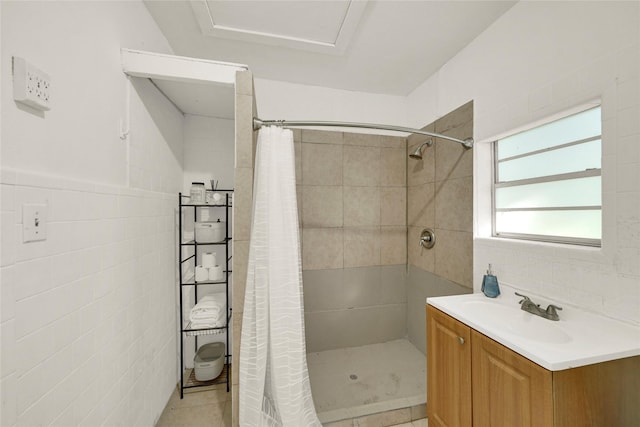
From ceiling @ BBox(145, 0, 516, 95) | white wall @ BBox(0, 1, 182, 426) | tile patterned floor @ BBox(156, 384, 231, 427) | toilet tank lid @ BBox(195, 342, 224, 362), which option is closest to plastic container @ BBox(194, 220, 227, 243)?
white wall @ BBox(0, 1, 182, 426)

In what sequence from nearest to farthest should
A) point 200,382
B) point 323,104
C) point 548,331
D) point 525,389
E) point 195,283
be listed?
1. point 525,389
2. point 548,331
3. point 195,283
4. point 200,382
5. point 323,104

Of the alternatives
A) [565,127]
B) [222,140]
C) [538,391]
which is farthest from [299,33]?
[538,391]

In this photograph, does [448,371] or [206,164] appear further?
[206,164]

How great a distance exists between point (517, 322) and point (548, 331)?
0.43ft

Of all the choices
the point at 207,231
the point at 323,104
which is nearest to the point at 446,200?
the point at 323,104

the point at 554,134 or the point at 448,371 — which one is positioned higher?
the point at 554,134

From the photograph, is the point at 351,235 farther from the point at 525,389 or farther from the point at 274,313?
the point at 525,389

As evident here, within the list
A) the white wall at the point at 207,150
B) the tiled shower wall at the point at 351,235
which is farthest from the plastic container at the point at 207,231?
the tiled shower wall at the point at 351,235

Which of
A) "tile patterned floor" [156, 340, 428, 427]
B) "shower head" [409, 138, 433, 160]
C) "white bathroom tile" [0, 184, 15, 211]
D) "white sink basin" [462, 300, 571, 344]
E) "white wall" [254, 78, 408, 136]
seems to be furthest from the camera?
"white wall" [254, 78, 408, 136]

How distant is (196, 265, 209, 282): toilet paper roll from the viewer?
184 cm

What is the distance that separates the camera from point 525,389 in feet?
2.91

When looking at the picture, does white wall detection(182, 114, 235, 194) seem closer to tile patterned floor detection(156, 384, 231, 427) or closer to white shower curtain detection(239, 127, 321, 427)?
white shower curtain detection(239, 127, 321, 427)

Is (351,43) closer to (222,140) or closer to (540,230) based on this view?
(222,140)

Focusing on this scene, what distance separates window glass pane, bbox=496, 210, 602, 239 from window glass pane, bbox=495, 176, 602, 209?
0.15 ft
